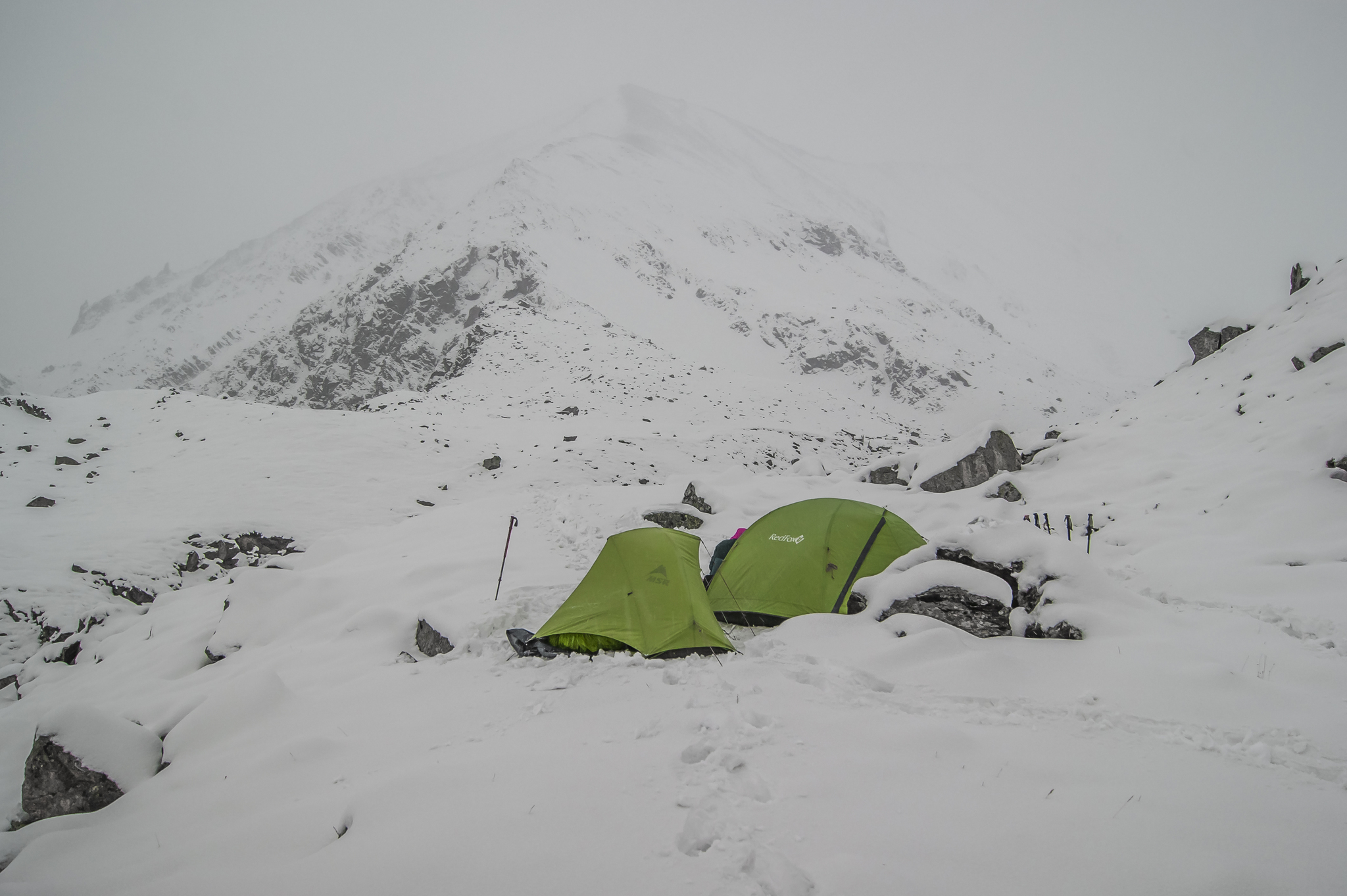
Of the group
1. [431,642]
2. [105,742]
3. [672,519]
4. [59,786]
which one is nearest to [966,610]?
[431,642]

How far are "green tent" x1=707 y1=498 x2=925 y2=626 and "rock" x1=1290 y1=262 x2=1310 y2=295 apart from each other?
15799 mm

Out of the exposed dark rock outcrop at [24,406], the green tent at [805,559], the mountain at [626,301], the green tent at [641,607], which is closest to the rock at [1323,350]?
the green tent at [805,559]

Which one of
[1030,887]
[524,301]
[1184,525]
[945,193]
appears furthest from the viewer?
[945,193]

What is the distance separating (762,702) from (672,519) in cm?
711

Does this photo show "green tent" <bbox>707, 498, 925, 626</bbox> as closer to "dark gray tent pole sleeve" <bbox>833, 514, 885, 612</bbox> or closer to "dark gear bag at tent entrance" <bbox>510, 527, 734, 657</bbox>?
"dark gray tent pole sleeve" <bbox>833, 514, 885, 612</bbox>

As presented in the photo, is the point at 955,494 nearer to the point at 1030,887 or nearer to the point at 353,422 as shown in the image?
the point at 1030,887

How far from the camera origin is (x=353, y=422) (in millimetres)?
20141

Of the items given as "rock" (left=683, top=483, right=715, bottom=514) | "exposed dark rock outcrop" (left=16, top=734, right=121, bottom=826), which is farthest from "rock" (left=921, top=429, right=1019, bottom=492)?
"exposed dark rock outcrop" (left=16, top=734, right=121, bottom=826)

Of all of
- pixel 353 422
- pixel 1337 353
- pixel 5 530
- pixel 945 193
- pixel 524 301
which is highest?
pixel 945 193

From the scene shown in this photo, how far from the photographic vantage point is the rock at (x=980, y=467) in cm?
1302

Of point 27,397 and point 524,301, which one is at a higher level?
point 524,301

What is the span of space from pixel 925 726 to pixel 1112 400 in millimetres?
63806

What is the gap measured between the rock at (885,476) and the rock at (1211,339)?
8.53m

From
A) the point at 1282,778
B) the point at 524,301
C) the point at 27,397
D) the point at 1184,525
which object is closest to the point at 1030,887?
the point at 1282,778
